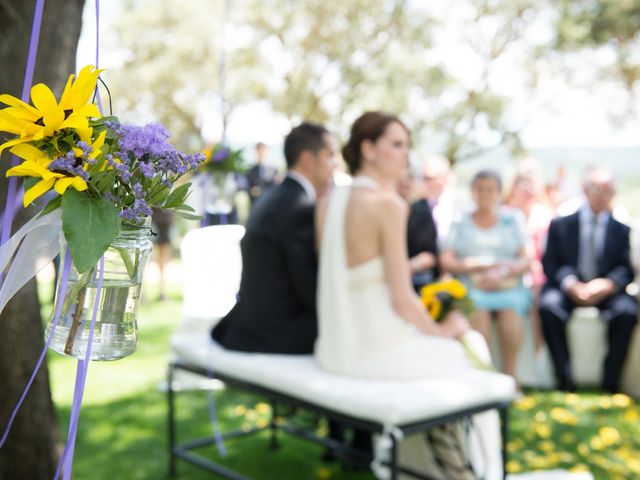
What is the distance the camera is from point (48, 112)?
3.66ft

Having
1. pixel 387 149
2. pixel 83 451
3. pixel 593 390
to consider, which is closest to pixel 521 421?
pixel 593 390

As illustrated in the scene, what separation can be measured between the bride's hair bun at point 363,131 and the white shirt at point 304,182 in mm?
445

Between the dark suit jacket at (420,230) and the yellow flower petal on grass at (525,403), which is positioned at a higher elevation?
the dark suit jacket at (420,230)

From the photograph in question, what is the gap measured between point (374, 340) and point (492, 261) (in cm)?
277

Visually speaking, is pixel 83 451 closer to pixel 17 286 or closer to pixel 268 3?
pixel 17 286

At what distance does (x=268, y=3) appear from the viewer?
19438 millimetres

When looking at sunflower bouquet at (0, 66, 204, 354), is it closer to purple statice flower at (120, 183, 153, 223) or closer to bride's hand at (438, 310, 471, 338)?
purple statice flower at (120, 183, 153, 223)

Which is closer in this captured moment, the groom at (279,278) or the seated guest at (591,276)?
the groom at (279,278)

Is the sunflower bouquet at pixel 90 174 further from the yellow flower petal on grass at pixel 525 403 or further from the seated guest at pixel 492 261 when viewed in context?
the seated guest at pixel 492 261

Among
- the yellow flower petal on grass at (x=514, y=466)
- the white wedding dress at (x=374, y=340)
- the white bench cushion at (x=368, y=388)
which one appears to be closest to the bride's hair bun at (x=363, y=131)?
the white wedding dress at (x=374, y=340)

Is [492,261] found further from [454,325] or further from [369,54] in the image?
[369,54]

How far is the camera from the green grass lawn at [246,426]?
152 inches

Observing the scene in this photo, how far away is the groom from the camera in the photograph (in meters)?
3.69

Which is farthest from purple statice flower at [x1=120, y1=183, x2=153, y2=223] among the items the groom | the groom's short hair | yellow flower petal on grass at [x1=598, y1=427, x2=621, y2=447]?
yellow flower petal on grass at [x1=598, y1=427, x2=621, y2=447]
